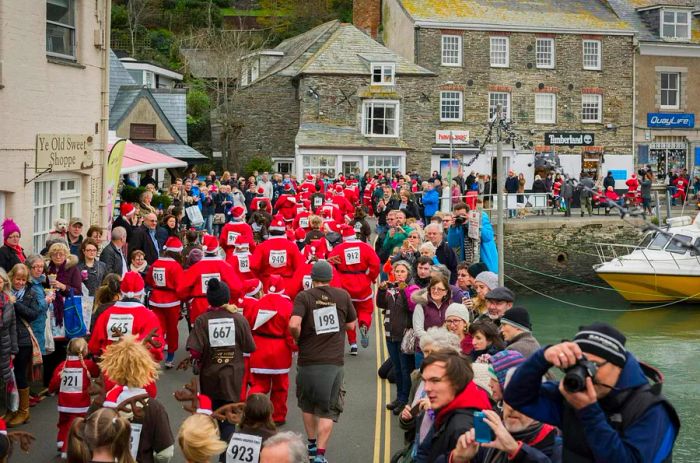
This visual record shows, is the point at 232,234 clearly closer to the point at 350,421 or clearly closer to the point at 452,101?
the point at 350,421

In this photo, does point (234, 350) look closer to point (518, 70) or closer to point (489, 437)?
point (489, 437)

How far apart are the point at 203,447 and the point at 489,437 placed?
6.94 feet

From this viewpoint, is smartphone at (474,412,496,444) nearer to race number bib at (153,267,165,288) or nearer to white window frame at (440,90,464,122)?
race number bib at (153,267,165,288)

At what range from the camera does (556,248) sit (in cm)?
3584

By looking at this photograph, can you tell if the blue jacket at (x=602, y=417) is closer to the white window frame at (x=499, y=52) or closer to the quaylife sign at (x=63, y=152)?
the quaylife sign at (x=63, y=152)

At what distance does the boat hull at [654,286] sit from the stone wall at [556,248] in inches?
129

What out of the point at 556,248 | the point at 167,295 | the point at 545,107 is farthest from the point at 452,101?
the point at 167,295

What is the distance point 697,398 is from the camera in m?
20.9

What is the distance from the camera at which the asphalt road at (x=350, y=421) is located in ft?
34.1

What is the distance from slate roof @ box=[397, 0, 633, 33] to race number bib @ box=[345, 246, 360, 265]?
36.0 metres

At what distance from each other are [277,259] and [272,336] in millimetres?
3831

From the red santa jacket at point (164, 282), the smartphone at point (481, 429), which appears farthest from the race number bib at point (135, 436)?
the red santa jacket at point (164, 282)

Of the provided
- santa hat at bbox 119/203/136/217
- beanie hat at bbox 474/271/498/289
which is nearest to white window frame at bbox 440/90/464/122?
santa hat at bbox 119/203/136/217

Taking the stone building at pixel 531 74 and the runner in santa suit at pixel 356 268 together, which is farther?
the stone building at pixel 531 74
